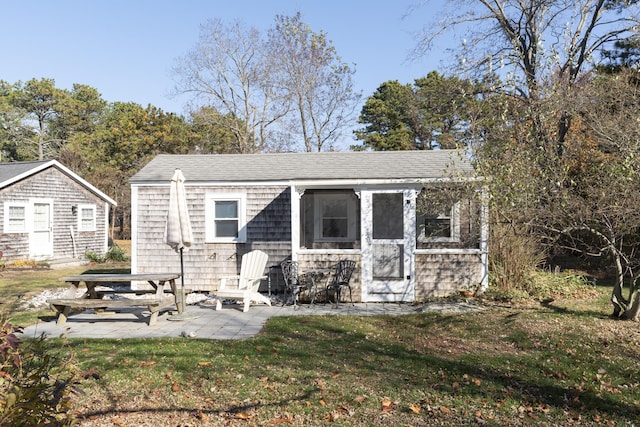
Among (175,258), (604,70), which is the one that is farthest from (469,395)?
(604,70)

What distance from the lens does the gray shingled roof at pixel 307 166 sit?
36.6 feet

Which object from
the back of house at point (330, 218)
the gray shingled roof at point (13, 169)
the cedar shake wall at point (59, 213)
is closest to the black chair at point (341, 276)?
the back of house at point (330, 218)

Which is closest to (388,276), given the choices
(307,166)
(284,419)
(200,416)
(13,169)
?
(307,166)

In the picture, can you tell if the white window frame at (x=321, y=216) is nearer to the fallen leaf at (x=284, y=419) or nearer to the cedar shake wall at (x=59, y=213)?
the fallen leaf at (x=284, y=419)

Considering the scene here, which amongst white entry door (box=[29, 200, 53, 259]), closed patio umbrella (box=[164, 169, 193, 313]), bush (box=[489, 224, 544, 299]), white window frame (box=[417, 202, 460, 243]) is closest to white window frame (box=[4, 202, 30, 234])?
white entry door (box=[29, 200, 53, 259])

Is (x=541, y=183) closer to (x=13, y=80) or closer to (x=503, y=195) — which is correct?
(x=503, y=195)

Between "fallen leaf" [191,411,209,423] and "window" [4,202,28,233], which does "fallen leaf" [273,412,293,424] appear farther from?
"window" [4,202,28,233]

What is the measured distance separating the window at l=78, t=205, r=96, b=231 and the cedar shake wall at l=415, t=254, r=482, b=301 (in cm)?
1574

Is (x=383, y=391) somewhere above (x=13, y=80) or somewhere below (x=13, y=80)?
below

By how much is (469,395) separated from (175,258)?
901cm

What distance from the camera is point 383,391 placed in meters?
5.04

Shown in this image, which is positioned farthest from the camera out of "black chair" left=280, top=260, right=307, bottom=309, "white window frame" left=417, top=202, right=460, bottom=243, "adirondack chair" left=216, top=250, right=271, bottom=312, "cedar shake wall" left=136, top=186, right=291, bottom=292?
"cedar shake wall" left=136, top=186, right=291, bottom=292

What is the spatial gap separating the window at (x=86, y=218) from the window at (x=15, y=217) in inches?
101

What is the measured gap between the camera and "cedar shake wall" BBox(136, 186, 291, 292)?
1221 centimetres
